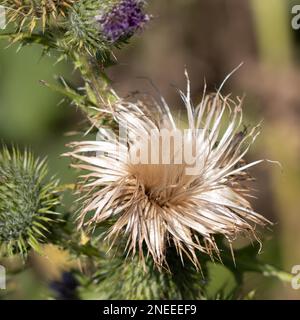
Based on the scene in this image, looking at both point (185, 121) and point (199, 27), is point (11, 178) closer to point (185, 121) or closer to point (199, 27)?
point (185, 121)

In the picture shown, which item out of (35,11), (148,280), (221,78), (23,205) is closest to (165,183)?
(148,280)

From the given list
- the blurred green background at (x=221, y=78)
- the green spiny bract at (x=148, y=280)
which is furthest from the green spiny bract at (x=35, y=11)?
the blurred green background at (x=221, y=78)

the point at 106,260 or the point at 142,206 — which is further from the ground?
the point at 142,206

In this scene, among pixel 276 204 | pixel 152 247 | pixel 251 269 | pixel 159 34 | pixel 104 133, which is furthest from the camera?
pixel 159 34

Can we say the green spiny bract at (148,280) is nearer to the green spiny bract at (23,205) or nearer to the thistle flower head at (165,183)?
the thistle flower head at (165,183)

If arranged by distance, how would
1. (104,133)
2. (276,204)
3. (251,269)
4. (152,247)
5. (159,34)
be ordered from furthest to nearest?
1. (159,34)
2. (276,204)
3. (251,269)
4. (104,133)
5. (152,247)

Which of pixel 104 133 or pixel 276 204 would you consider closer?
pixel 104 133

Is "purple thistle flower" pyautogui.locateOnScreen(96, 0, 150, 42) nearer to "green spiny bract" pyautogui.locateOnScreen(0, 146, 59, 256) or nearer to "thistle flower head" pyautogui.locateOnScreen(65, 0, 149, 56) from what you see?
"thistle flower head" pyautogui.locateOnScreen(65, 0, 149, 56)

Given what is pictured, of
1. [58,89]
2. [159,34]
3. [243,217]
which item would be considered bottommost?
[243,217]

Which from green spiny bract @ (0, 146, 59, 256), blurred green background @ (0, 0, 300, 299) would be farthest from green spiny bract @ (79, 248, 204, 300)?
blurred green background @ (0, 0, 300, 299)

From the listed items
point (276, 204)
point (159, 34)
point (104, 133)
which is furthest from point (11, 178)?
point (159, 34)
